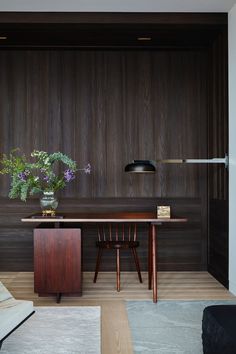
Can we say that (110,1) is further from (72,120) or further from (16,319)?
(16,319)

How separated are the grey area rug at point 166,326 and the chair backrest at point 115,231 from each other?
1598 millimetres

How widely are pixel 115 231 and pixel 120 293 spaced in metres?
1.30

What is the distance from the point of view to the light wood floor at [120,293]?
3279 millimetres

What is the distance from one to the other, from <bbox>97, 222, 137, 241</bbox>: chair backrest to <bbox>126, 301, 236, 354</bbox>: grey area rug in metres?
1.60

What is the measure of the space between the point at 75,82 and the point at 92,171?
3.51 ft

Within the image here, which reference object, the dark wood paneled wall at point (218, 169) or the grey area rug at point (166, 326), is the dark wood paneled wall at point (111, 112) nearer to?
the dark wood paneled wall at point (218, 169)

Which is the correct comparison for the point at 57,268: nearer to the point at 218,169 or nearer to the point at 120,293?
the point at 120,293

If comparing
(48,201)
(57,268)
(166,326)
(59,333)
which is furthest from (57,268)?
(166,326)

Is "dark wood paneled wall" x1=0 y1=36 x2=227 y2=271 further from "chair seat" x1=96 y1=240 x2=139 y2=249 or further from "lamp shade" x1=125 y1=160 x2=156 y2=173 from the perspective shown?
"lamp shade" x1=125 y1=160 x2=156 y2=173

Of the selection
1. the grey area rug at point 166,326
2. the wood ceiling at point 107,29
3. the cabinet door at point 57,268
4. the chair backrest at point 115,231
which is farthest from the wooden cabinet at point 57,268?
the wood ceiling at point 107,29

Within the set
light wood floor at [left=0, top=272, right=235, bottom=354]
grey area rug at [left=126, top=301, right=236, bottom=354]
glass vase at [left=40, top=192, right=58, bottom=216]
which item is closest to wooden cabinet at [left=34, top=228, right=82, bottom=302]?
light wood floor at [left=0, top=272, right=235, bottom=354]

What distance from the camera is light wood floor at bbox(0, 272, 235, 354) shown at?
10.8 ft

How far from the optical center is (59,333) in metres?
3.25

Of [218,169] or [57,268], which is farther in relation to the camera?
[218,169]
